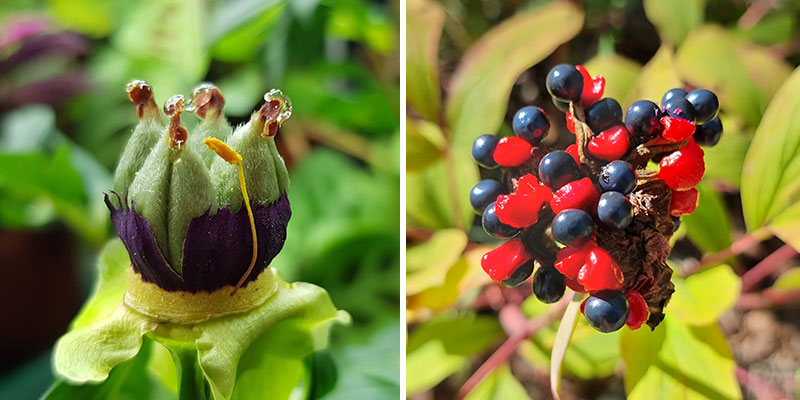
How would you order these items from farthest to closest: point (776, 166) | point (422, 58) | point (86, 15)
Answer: point (86, 15) < point (422, 58) < point (776, 166)

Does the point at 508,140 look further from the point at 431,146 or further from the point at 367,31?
the point at 367,31

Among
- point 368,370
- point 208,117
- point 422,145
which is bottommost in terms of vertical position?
point 368,370

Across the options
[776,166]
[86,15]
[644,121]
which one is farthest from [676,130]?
[86,15]

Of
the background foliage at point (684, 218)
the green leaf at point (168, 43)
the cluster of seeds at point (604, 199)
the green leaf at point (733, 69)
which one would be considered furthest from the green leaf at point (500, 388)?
the green leaf at point (168, 43)

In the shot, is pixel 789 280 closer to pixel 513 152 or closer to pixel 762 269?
pixel 762 269

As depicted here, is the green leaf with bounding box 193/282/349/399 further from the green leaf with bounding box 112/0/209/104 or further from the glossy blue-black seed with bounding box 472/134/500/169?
the green leaf with bounding box 112/0/209/104

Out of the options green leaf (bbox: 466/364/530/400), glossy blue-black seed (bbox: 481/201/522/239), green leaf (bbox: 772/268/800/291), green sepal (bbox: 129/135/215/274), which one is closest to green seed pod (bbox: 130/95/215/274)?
green sepal (bbox: 129/135/215/274)

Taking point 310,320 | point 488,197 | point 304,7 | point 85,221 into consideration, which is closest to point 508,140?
point 488,197

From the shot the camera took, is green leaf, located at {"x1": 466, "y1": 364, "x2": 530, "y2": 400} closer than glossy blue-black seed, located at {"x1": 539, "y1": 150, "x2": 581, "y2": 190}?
No
